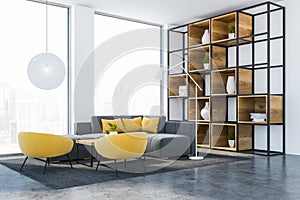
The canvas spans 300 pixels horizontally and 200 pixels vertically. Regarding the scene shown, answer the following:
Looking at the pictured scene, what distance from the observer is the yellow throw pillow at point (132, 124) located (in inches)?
242

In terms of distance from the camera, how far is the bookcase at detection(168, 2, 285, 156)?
599 centimetres

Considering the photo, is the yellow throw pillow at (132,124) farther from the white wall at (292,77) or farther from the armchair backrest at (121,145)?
the white wall at (292,77)

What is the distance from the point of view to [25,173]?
13.7 ft

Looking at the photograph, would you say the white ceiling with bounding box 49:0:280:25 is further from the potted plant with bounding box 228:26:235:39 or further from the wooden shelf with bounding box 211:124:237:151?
the wooden shelf with bounding box 211:124:237:151

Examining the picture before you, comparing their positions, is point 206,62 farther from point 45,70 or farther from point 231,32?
point 45,70

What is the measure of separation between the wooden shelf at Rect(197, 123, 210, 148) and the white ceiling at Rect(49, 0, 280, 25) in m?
2.42

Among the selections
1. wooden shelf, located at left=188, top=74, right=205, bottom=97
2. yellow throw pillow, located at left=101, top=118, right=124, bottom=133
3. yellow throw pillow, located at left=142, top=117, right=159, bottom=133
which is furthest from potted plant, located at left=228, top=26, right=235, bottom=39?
yellow throw pillow, located at left=101, top=118, right=124, bottom=133

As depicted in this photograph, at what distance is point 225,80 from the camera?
682 cm

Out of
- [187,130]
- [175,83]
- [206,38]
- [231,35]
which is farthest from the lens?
[175,83]

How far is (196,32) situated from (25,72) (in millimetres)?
3717

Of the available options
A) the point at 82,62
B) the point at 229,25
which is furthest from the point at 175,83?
the point at 82,62

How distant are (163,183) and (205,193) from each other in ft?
1.91

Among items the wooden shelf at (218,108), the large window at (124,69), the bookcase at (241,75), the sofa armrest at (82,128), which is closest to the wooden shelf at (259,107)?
the bookcase at (241,75)

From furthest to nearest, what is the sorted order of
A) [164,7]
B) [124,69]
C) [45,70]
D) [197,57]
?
[124,69], [197,57], [164,7], [45,70]
